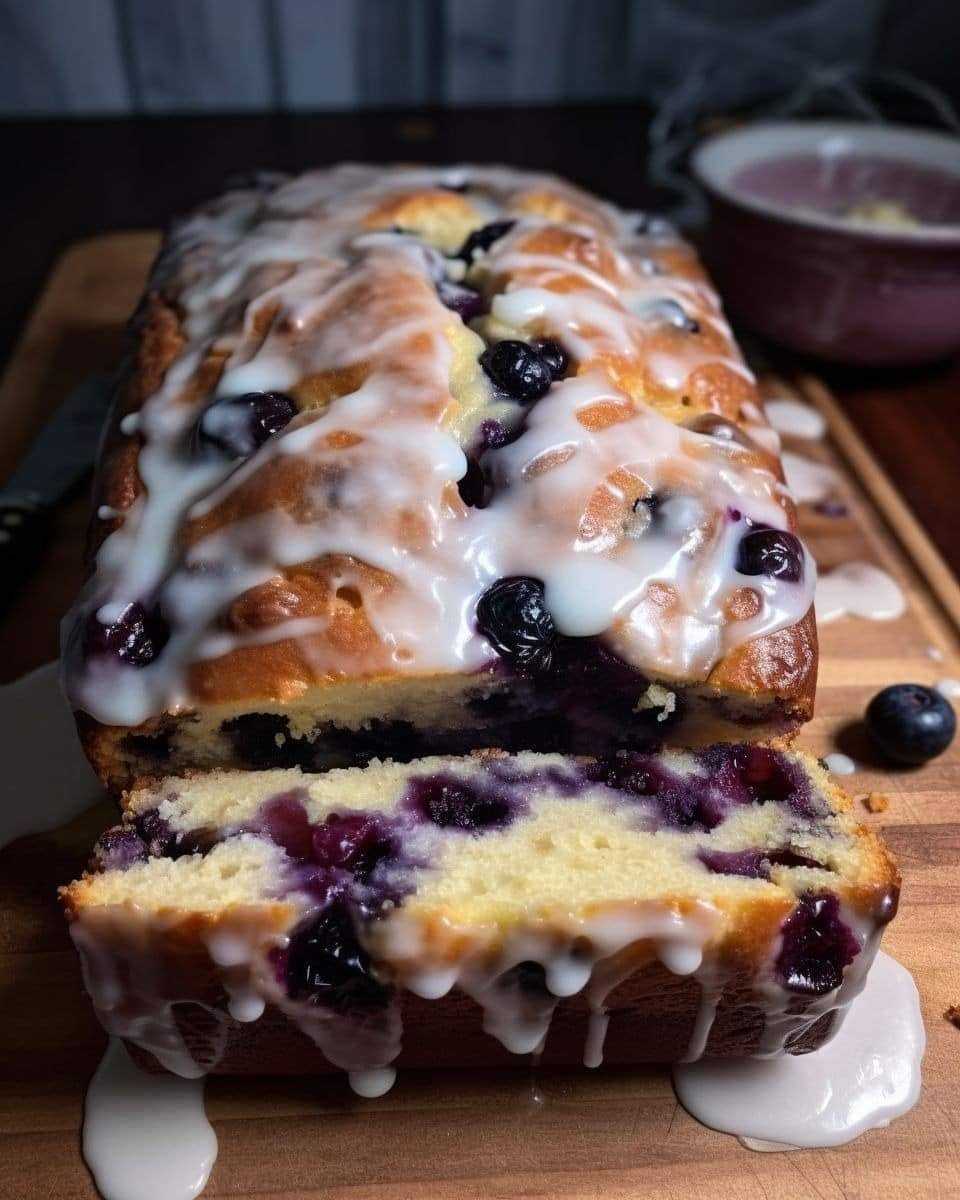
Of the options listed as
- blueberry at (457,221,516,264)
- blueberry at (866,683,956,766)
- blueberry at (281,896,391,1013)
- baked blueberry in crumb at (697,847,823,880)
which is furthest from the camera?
blueberry at (457,221,516,264)

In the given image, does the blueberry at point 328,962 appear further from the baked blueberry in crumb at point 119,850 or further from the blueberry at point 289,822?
the baked blueberry in crumb at point 119,850

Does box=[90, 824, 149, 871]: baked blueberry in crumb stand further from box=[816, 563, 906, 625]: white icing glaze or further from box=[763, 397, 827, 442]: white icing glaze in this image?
box=[763, 397, 827, 442]: white icing glaze

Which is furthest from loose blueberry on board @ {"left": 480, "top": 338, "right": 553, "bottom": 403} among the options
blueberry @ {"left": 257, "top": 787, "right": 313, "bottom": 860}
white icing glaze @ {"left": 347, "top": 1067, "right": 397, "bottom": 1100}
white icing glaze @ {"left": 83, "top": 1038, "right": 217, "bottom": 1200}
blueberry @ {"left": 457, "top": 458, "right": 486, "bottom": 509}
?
white icing glaze @ {"left": 83, "top": 1038, "right": 217, "bottom": 1200}

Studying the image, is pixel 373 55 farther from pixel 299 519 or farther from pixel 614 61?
pixel 299 519

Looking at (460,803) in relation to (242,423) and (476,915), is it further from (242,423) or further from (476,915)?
(242,423)

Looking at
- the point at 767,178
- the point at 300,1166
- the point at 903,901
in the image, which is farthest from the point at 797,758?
the point at 767,178

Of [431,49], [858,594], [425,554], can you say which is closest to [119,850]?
[425,554]

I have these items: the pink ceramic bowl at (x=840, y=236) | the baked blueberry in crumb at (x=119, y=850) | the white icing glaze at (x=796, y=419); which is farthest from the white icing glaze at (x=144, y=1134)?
the pink ceramic bowl at (x=840, y=236)
